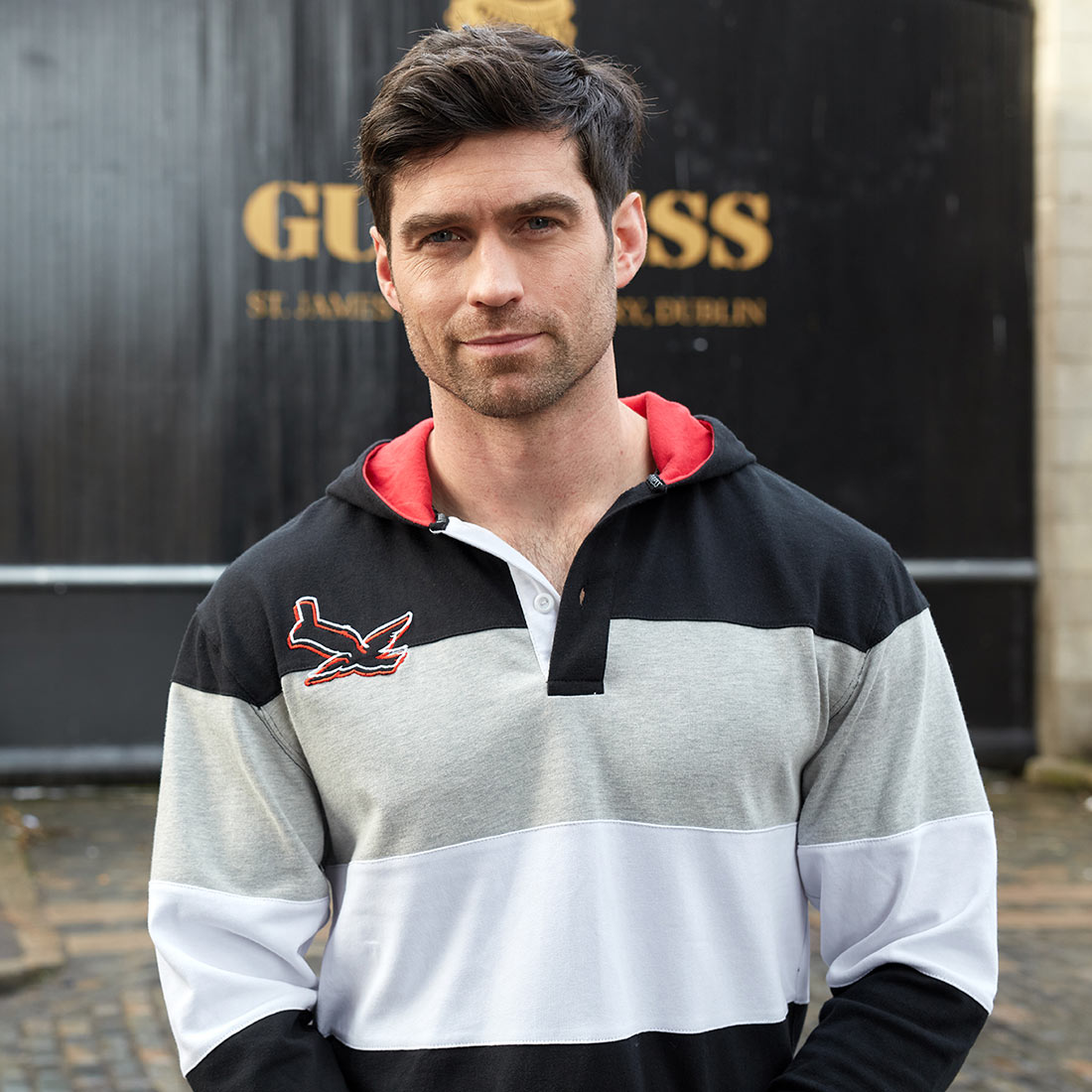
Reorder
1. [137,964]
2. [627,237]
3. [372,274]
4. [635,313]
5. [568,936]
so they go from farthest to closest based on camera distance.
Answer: [635,313] → [372,274] → [137,964] → [627,237] → [568,936]

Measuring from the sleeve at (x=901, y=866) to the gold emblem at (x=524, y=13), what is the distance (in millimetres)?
7078

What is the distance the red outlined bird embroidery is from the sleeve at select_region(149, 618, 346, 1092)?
7 cm

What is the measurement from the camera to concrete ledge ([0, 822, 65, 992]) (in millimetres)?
5223

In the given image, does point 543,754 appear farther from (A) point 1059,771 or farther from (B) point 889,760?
(A) point 1059,771

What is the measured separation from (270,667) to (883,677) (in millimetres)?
814

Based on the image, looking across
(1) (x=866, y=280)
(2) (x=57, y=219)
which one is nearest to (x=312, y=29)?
(2) (x=57, y=219)

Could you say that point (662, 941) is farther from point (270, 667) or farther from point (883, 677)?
point (270, 667)

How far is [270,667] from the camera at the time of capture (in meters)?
1.88

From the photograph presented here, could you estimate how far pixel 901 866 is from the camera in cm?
187

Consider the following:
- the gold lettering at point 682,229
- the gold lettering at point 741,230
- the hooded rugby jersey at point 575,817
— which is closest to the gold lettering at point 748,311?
the gold lettering at point 741,230

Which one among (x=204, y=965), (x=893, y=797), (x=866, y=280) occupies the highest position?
(x=866, y=280)

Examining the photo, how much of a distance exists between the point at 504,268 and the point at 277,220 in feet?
22.5

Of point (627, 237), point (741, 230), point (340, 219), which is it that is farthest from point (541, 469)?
point (741, 230)

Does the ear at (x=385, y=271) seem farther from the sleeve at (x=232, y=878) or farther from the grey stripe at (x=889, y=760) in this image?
the grey stripe at (x=889, y=760)
